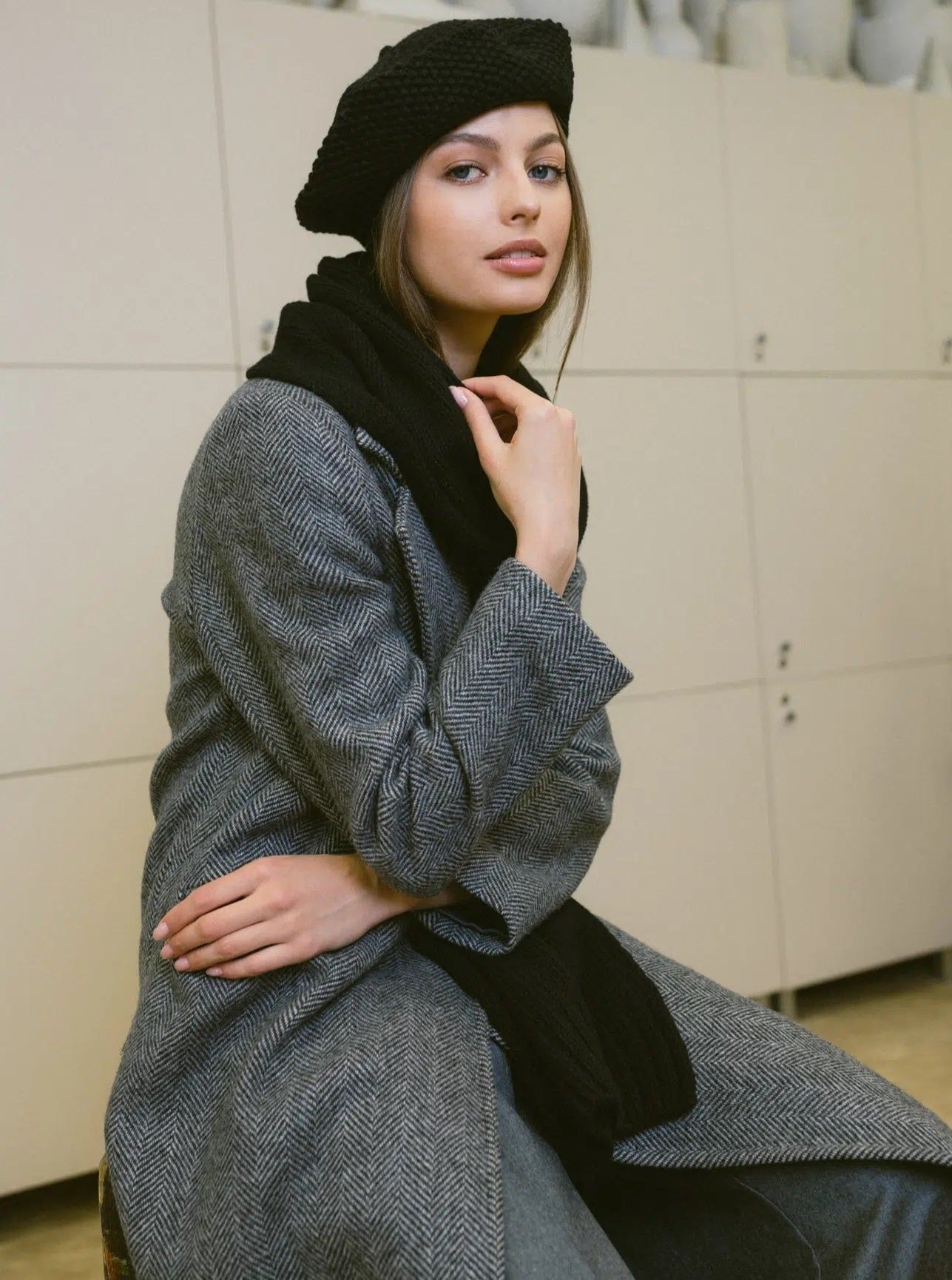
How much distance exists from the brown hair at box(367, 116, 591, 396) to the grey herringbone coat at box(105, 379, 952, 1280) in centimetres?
19

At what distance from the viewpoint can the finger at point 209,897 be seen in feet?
3.41

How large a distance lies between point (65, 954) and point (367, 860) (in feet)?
4.22

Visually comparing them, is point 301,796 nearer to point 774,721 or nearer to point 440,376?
point 440,376

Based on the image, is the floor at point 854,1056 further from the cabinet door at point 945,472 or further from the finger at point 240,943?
the finger at point 240,943

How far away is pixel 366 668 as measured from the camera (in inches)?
39.2

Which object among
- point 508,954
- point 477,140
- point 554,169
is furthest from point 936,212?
point 508,954

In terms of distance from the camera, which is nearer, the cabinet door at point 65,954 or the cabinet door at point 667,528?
the cabinet door at point 65,954

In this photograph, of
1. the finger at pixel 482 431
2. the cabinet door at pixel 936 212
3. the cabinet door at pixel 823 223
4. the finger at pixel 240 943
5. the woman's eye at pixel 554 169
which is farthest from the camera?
the cabinet door at pixel 936 212

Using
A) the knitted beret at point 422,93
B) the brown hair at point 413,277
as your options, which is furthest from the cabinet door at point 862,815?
the knitted beret at point 422,93

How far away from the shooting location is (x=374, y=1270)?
2.85ft

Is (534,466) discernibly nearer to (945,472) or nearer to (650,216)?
(650,216)

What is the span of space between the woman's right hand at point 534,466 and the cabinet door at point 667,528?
132cm

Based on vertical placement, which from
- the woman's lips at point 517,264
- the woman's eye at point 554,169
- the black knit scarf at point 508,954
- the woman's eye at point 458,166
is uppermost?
the woman's eye at point 554,169

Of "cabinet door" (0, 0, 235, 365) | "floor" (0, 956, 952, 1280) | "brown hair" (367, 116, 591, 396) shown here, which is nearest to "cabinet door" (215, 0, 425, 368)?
"cabinet door" (0, 0, 235, 365)
